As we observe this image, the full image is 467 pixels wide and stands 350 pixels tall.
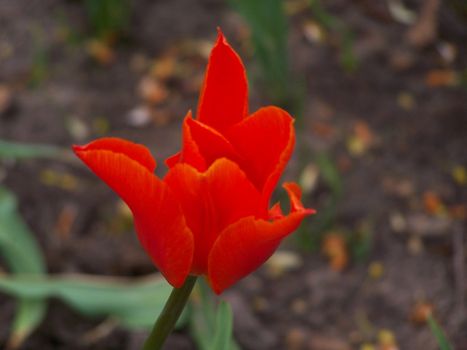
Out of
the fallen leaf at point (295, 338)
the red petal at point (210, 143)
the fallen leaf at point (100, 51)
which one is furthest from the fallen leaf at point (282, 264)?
the red petal at point (210, 143)

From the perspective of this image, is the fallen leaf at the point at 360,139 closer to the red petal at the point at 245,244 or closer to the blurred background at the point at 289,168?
the blurred background at the point at 289,168

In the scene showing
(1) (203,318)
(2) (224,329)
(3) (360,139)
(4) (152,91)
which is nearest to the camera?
(2) (224,329)

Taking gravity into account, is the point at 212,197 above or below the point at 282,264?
above

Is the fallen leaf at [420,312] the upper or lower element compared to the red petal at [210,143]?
lower

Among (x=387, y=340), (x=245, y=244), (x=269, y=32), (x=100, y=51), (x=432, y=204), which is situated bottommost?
(x=387, y=340)

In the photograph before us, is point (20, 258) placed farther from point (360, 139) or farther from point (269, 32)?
point (360, 139)

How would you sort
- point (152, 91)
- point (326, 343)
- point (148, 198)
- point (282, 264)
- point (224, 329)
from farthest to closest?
point (152, 91), point (282, 264), point (326, 343), point (224, 329), point (148, 198)

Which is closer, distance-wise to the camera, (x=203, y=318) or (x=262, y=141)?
(x=262, y=141)

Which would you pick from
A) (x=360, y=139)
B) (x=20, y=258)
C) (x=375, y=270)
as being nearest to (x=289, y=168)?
(x=360, y=139)
